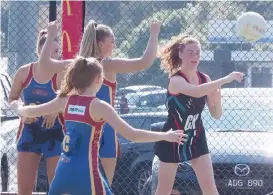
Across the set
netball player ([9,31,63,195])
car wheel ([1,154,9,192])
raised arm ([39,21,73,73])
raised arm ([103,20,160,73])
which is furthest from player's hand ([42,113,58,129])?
car wheel ([1,154,9,192])

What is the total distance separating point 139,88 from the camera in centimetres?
830

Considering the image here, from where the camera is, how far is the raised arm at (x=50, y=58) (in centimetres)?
601

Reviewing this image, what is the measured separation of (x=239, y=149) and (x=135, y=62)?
2.29m

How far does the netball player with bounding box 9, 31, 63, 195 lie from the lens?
626 cm

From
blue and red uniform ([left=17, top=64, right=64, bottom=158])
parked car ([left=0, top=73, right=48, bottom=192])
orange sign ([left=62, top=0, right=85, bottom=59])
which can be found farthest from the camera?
parked car ([left=0, top=73, right=48, bottom=192])

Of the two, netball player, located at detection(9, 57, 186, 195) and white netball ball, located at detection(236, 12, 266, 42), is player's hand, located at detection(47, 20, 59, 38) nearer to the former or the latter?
netball player, located at detection(9, 57, 186, 195)

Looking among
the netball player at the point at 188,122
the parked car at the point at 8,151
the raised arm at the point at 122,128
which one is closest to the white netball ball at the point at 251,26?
the netball player at the point at 188,122

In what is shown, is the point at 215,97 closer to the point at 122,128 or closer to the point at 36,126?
the point at 36,126

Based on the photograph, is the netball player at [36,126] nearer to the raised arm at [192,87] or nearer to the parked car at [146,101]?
the raised arm at [192,87]

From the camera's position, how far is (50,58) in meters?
6.10

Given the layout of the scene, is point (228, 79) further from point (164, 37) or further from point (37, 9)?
point (37, 9)

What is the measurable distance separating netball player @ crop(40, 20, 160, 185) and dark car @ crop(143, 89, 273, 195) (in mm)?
1580

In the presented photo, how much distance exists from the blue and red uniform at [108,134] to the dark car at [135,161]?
2.15 meters

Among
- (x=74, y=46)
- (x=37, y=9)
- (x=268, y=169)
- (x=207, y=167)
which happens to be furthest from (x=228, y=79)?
(x=37, y=9)
